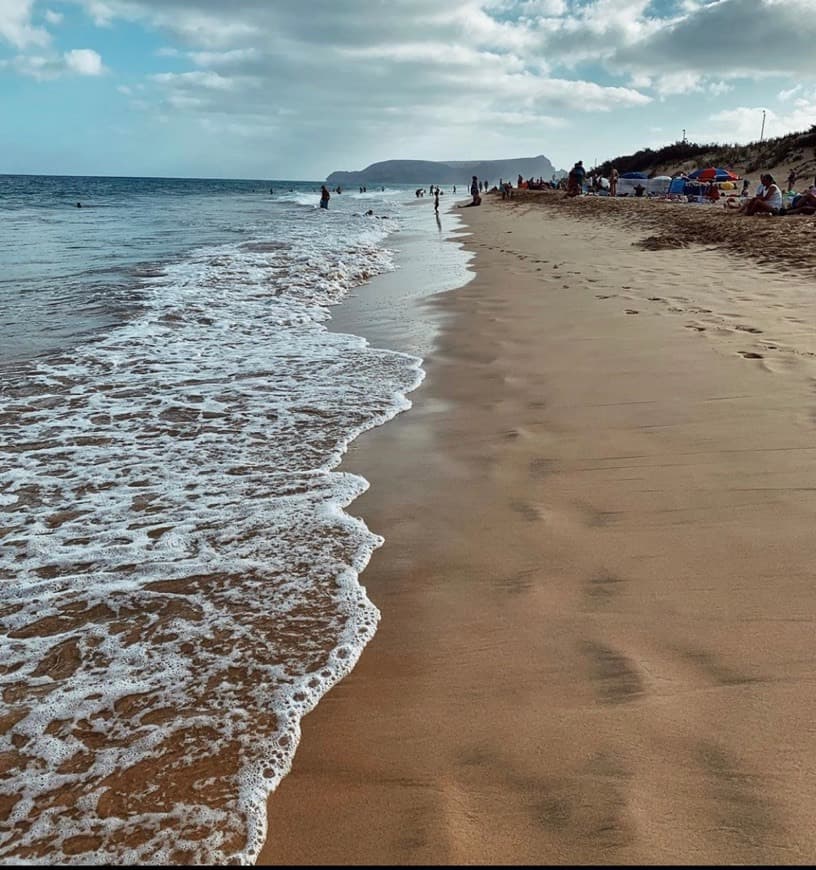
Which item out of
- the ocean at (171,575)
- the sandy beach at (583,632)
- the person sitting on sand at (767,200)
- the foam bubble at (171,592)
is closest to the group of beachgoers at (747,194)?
the person sitting on sand at (767,200)

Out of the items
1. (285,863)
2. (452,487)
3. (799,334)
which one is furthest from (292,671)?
(799,334)

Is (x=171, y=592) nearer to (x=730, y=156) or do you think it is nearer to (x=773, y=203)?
(x=773, y=203)

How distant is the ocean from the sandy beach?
181 mm

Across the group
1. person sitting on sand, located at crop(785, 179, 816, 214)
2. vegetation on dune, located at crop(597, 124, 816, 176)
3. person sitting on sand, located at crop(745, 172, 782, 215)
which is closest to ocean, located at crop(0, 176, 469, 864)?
person sitting on sand, located at crop(745, 172, 782, 215)

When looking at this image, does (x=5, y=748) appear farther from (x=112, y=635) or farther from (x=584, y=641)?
(x=584, y=641)

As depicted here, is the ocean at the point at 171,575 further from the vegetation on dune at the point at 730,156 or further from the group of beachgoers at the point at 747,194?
the vegetation on dune at the point at 730,156

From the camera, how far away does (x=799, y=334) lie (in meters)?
5.41

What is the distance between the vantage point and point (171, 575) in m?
2.63

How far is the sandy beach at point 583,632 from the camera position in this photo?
1.52m

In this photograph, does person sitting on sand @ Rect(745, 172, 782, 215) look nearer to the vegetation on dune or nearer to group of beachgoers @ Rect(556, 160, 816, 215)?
group of beachgoers @ Rect(556, 160, 816, 215)

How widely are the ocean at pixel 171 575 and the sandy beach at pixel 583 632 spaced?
18cm

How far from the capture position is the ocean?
1673 millimetres

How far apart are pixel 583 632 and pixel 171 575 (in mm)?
1632

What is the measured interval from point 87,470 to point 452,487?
209cm
